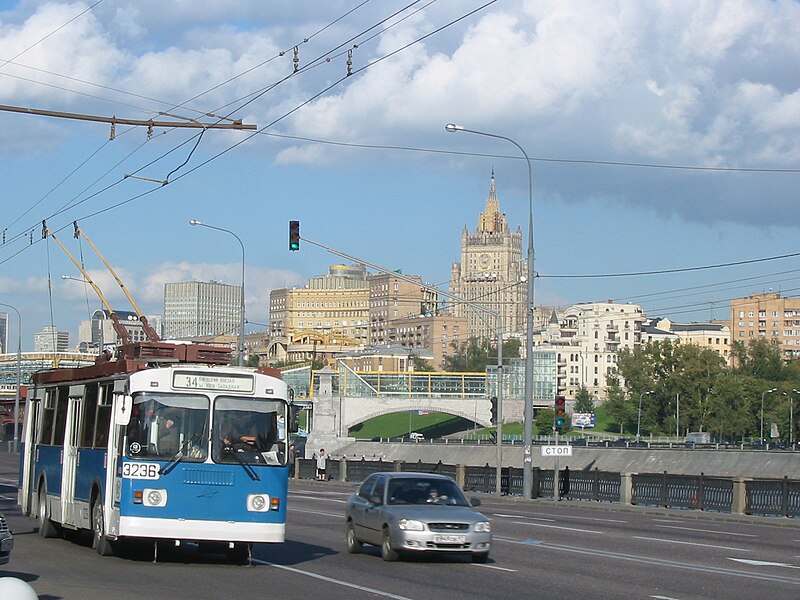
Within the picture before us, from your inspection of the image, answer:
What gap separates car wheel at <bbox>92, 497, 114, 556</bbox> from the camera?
18734 mm

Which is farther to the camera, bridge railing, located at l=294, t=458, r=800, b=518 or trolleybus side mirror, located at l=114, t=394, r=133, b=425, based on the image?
bridge railing, located at l=294, t=458, r=800, b=518

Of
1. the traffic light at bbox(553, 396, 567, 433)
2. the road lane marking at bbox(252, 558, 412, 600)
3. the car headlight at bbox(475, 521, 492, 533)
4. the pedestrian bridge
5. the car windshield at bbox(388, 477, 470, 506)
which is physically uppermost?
the pedestrian bridge

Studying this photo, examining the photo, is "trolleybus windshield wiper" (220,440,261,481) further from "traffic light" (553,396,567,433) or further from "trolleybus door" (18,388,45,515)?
"traffic light" (553,396,567,433)

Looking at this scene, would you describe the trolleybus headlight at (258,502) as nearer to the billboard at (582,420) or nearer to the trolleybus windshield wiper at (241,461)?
the trolleybus windshield wiper at (241,461)

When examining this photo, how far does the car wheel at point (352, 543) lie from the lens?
20938 millimetres

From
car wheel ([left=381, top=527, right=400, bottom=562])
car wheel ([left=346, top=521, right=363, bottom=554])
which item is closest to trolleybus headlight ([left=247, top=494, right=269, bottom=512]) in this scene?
car wheel ([left=381, top=527, right=400, bottom=562])

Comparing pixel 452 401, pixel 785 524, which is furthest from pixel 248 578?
pixel 452 401

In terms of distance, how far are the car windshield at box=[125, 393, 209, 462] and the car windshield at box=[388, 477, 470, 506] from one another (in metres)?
3.44

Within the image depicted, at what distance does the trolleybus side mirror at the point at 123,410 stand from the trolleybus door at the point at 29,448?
259 inches

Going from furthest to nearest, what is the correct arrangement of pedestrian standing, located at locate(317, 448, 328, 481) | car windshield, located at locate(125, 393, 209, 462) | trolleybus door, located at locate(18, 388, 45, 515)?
pedestrian standing, located at locate(317, 448, 328, 481) < trolleybus door, located at locate(18, 388, 45, 515) < car windshield, located at locate(125, 393, 209, 462)

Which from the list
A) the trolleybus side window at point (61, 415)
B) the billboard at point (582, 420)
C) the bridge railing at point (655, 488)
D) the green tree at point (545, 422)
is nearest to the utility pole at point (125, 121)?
the trolleybus side window at point (61, 415)

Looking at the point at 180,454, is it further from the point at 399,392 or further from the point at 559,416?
the point at 399,392

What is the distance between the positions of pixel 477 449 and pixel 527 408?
57446 millimetres

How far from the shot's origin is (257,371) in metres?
18.4
